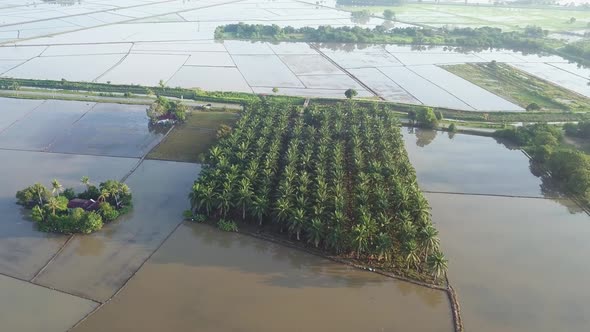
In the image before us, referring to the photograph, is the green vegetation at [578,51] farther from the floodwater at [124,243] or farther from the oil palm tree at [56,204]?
the oil palm tree at [56,204]

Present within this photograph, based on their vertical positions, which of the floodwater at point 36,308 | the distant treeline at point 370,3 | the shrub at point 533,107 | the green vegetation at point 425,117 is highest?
the distant treeline at point 370,3

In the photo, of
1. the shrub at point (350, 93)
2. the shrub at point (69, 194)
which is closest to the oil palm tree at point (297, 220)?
the shrub at point (69, 194)

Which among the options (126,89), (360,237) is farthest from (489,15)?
(360,237)

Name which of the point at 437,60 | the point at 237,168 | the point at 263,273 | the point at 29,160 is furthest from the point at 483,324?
the point at 437,60

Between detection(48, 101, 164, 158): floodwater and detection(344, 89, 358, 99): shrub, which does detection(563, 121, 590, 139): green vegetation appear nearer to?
detection(344, 89, 358, 99): shrub

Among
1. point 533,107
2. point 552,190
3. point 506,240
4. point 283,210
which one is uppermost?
point 533,107

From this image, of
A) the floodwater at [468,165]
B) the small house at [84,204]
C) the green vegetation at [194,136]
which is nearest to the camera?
the small house at [84,204]

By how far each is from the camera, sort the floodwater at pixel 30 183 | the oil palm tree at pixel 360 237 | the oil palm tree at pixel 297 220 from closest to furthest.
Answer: the oil palm tree at pixel 360 237 → the floodwater at pixel 30 183 → the oil palm tree at pixel 297 220

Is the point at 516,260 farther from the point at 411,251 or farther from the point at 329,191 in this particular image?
the point at 329,191
